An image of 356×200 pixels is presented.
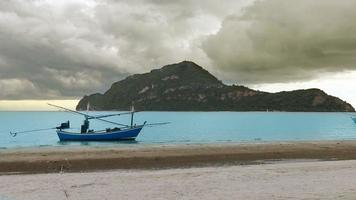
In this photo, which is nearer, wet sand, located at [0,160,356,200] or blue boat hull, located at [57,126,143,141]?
wet sand, located at [0,160,356,200]

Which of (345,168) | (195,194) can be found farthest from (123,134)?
(195,194)

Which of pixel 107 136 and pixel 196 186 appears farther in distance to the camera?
pixel 107 136

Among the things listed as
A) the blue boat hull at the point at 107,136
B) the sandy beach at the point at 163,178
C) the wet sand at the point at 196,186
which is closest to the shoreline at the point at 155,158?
the sandy beach at the point at 163,178

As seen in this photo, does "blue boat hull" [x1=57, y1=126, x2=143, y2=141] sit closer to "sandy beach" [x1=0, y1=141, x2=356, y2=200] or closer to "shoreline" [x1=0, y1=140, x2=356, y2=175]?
"shoreline" [x1=0, y1=140, x2=356, y2=175]

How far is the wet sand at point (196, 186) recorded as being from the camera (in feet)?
53.0

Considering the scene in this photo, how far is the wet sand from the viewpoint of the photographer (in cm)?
1614

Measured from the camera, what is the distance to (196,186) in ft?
59.4

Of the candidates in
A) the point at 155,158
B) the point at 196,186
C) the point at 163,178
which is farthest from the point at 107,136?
the point at 196,186

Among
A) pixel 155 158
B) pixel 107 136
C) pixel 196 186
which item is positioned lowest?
pixel 196 186

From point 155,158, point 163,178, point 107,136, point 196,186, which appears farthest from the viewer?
point 107,136

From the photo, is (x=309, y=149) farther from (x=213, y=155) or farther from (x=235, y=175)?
(x=235, y=175)

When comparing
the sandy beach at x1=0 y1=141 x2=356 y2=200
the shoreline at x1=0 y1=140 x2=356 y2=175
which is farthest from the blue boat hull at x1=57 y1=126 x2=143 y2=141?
the sandy beach at x1=0 y1=141 x2=356 y2=200

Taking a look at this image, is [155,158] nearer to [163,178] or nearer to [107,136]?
[163,178]

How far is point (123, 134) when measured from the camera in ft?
196
